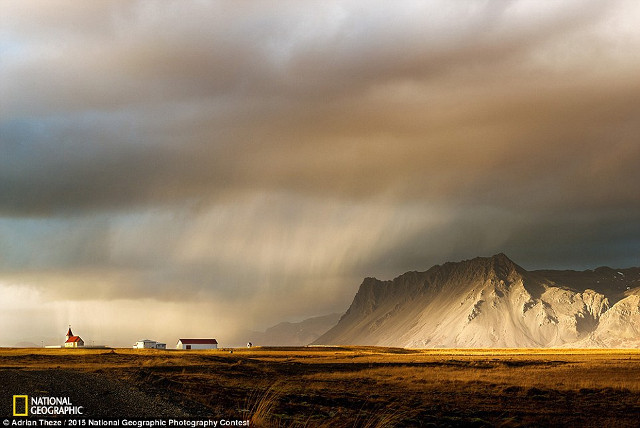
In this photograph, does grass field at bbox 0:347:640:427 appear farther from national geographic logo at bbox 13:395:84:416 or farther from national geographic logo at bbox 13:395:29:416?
national geographic logo at bbox 13:395:84:416

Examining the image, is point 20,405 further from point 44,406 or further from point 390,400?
point 390,400

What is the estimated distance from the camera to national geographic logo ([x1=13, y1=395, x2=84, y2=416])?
33094mm

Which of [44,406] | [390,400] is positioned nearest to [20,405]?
[44,406]

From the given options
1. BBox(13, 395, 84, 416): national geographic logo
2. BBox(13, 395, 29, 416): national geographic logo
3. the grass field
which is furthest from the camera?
the grass field

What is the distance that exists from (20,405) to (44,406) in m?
1.16

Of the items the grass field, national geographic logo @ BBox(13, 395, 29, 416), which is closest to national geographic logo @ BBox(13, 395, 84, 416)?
national geographic logo @ BBox(13, 395, 29, 416)

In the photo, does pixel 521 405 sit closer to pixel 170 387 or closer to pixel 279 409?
pixel 279 409

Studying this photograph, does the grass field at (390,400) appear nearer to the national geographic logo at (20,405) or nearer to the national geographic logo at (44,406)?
the national geographic logo at (20,405)

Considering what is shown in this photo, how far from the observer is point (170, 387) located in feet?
182

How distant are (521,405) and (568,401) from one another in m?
5.81

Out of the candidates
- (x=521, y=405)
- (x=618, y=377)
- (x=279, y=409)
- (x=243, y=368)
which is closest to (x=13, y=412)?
(x=279, y=409)

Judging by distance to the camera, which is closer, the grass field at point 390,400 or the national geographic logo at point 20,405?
the national geographic logo at point 20,405

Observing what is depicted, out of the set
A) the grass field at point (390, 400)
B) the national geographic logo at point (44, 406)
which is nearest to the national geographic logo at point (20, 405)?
the national geographic logo at point (44, 406)

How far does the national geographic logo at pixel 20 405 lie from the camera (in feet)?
106
